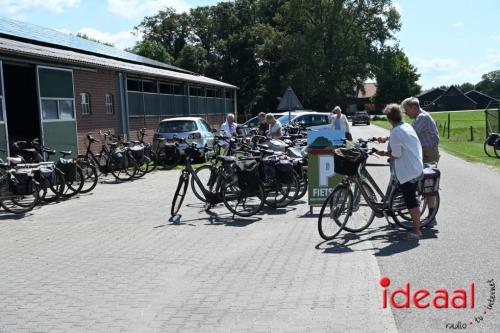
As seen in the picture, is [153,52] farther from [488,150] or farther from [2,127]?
[2,127]

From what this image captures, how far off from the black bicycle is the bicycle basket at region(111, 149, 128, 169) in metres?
5.42

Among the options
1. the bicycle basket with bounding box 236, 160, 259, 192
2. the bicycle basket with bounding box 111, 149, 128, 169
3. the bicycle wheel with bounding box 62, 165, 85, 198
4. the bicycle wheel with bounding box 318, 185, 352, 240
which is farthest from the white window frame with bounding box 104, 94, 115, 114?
the bicycle wheel with bounding box 318, 185, 352, 240

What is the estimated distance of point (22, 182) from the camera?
10.4m

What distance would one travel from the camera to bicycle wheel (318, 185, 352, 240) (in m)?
7.50

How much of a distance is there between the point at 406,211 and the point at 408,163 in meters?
1.01

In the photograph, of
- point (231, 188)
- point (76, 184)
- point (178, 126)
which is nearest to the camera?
point (231, 188)

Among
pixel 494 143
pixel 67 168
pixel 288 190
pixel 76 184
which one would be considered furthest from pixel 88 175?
pixel 494 143

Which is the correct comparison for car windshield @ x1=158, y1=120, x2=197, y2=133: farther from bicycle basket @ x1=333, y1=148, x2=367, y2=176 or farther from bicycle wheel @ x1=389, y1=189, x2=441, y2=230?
bicycle basket @ x1=333, y1=148, x2=367, y2=176

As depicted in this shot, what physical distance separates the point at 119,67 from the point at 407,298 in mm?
17267

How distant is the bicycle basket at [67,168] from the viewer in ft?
40.2

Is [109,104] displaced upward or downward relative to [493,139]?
upward

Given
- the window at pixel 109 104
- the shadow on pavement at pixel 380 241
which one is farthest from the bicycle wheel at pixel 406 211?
the window at pixel 109 104

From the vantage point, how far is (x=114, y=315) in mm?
4859

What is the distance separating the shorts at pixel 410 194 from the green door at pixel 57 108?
457 inches
